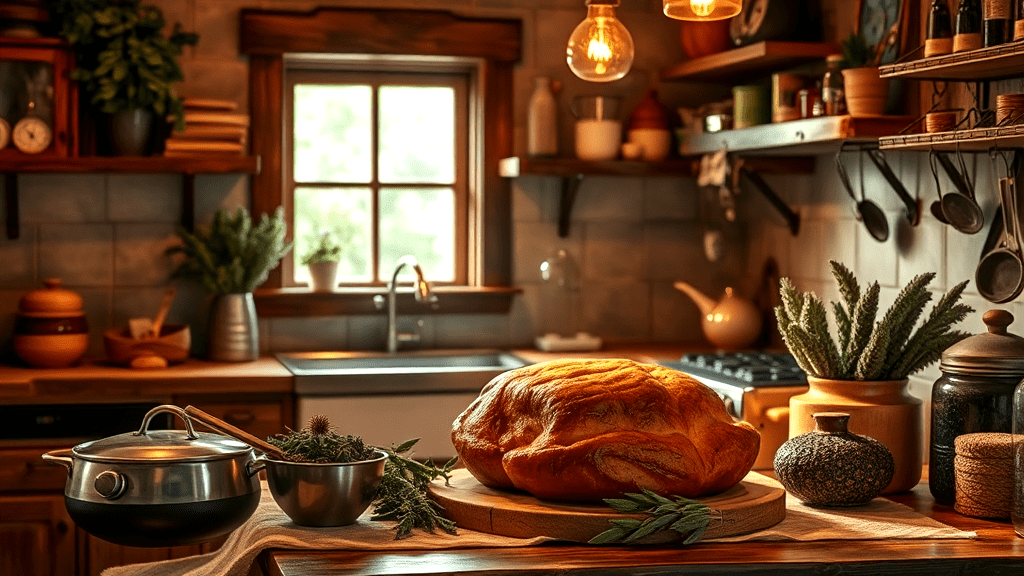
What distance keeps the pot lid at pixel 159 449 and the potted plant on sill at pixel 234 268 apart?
221 centimetres

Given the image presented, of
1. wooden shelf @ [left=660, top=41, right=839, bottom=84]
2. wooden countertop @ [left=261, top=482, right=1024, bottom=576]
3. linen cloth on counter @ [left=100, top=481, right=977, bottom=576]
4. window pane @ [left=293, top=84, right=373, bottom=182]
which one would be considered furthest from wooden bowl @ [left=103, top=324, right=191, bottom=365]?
wooden countertop @ [left=261, top=482, right=1024, bottom=576]

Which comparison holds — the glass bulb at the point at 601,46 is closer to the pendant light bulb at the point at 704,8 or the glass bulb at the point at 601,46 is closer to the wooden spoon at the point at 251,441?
the pendant light bulb at the point at 704,8

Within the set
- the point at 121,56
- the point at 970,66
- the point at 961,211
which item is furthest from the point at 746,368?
the point at 121,56

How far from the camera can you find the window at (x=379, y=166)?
4.20 m

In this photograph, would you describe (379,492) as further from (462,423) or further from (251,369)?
(251,369)

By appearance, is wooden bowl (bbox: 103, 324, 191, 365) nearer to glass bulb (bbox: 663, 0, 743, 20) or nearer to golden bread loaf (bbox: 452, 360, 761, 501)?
golden bread loaf (bbox: 452, 360, 761, 501)

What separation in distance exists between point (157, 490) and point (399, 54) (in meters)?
2.80

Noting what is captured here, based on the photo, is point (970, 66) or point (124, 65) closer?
point (970, 66)

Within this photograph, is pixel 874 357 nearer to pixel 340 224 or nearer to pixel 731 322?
pixel 731 322

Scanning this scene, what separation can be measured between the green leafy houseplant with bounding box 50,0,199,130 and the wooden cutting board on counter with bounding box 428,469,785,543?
237 cm

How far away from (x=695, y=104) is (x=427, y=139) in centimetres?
98

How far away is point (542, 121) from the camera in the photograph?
4.10 metres

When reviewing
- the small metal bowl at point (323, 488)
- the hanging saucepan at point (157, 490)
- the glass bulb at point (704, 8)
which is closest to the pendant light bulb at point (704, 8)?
the glass bulb at point (704, 8)

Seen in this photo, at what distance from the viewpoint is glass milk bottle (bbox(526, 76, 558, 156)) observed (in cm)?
410
